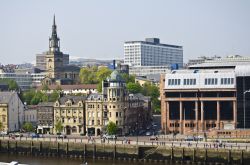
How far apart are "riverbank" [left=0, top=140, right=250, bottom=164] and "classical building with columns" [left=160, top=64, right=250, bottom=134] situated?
2259 centimetres

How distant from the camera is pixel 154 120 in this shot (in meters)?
172

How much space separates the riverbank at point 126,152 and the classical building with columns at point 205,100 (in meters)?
22.6

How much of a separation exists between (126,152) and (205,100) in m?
28.7

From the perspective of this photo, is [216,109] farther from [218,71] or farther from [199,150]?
[199,150]

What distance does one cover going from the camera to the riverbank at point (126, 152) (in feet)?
332

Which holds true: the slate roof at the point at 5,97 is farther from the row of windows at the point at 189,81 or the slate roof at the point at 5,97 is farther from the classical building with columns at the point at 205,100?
the row of windows at the point at 189,81

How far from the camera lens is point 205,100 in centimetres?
13150

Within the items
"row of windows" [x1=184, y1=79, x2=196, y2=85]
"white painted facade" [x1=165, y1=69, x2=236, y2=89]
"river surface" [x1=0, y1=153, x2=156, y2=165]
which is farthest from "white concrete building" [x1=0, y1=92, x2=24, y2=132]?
"row of windows" [x1=184, y1=79, x2=196, y2=85]

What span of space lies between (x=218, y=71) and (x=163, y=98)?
13327 millimetres

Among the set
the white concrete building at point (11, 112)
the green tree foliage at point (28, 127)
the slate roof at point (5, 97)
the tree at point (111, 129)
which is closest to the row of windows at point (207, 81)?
the tree at point (111, 129)

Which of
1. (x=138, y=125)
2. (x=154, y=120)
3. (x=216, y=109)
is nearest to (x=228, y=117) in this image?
(x=216, y=109)

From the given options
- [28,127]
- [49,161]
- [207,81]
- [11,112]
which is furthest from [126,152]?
[11,112]

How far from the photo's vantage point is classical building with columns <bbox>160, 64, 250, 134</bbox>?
130 meters

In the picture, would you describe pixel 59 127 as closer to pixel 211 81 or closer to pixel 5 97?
pixel 5 97
